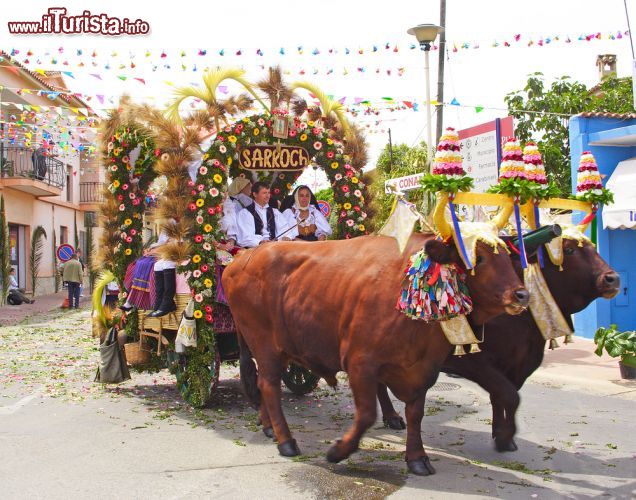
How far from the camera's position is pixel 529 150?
18.7 ft

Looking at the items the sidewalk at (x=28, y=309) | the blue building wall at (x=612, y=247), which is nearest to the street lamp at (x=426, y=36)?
the blue building wall at (x=612, y=247)

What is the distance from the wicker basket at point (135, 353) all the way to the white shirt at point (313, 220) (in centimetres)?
240

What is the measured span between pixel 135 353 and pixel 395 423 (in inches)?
134

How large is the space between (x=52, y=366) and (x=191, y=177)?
5.08m

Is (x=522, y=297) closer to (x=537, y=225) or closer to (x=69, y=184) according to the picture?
(x=537, y=225)

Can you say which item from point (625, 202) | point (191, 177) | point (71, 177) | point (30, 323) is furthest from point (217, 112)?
point (71, 177)

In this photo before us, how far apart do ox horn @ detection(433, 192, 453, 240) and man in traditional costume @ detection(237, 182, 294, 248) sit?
3324 millimetres

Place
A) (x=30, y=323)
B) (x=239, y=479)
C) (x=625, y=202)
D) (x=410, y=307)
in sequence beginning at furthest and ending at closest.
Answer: (x=30, y=323) < (x=625, y=202) < (x=239, y=479) < (x=410, y=307)

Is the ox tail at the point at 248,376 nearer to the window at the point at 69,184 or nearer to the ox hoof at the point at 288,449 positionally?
the ox hoof at the point at 288,449

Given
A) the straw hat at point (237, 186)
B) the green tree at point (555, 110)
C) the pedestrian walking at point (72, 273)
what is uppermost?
the green tree at point (555, 110)

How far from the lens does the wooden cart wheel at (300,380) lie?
8.66 meters

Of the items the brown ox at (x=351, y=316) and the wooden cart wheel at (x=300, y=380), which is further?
the wooden cart wheel at (x=300, y=380)

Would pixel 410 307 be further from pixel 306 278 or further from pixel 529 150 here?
pixel 529 150

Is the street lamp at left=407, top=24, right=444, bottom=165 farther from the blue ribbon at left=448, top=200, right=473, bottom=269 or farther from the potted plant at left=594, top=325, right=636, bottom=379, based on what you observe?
the blue ribbon at left=448, top=200, right=473, bottom=269
